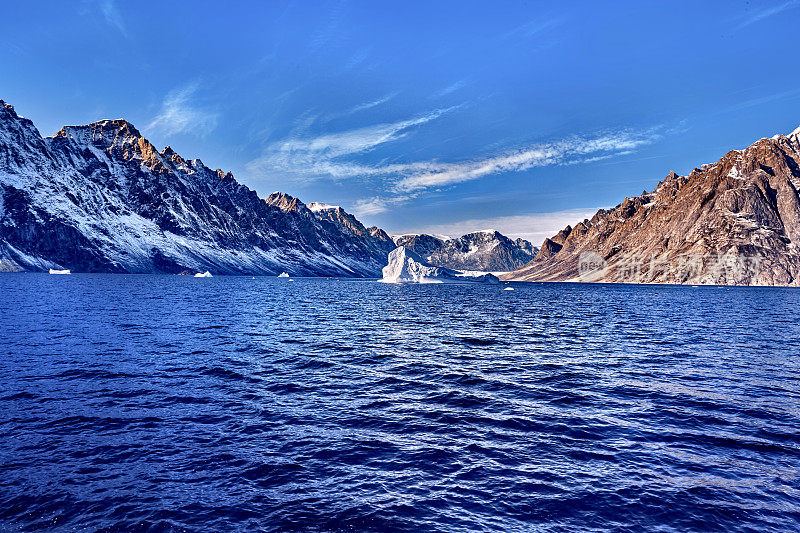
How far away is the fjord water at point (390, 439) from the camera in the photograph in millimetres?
10547

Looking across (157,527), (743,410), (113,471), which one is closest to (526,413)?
(743,410)

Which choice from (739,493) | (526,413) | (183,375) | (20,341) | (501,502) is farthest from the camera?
(20,341)

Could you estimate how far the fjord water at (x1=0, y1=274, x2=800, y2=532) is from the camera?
10547 millimetres

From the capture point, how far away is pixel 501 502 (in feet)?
36.2

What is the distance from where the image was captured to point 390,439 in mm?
15547

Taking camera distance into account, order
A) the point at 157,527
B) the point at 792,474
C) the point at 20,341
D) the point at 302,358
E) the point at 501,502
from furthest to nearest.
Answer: the point at 20,341, the point at 302,358, the point at 792,474, the point at 501,502, the point at 157,527

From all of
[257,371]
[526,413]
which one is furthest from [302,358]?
[526,413]

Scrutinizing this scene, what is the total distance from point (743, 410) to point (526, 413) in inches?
437

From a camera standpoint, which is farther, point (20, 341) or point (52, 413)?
point (20, 341)

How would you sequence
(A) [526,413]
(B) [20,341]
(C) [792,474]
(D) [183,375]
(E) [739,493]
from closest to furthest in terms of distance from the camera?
1. (E) [739,493]
2. (C) [792,474]
3. (A) [526,413]
4. (D) [183,375]
5. (B) [20,341]

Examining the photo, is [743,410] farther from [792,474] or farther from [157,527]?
[157,527]

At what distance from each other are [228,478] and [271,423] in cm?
461

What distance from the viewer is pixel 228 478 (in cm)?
1217

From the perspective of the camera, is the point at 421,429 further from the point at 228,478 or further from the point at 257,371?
the point at 257,371
